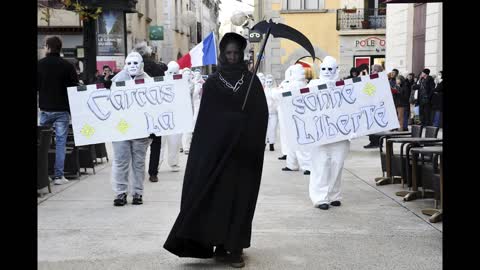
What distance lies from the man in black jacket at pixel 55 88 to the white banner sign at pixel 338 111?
325 cm

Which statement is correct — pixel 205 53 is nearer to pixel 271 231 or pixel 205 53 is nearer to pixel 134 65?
pixel 134 65

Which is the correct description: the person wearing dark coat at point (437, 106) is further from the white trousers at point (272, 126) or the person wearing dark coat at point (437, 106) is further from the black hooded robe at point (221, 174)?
the black hooded robe at point (221, 174)

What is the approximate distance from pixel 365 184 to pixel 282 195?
1641 millimetres

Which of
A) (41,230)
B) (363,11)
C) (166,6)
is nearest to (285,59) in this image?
(363,11)

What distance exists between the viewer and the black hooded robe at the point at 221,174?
5.19 m

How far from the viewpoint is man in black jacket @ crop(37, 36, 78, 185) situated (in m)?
9.24

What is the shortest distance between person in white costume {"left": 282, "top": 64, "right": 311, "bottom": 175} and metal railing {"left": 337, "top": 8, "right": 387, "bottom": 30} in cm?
2092

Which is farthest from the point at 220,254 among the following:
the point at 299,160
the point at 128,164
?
the point at 299,160

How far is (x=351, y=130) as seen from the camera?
26.2ft

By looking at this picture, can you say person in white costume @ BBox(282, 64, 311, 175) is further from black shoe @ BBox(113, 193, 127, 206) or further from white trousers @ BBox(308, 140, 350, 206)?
black shoe @ BBox(113, 193, 127, 206)

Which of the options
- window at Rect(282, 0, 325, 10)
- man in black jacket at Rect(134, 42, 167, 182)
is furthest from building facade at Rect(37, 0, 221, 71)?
window at Rect(282, 0, 325, 10)

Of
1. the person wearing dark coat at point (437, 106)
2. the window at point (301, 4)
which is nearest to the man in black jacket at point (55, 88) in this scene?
the person wearing dark coat at point (437, 106)

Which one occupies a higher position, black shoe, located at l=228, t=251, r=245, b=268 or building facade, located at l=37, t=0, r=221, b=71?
building facade, located at l=37, t=0, r=221, b=71
